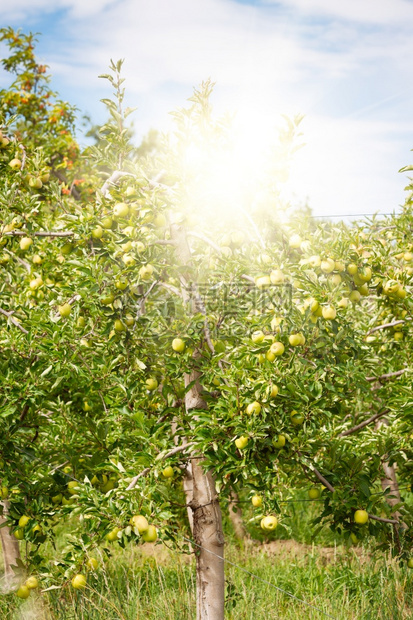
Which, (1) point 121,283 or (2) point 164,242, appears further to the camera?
(2) point 164,242

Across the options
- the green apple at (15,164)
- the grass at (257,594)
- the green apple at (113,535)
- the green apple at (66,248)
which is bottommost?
the grass at (257,594)

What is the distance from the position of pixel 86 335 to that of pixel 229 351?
72cm

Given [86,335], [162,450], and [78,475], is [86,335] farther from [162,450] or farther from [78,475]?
[78,475]

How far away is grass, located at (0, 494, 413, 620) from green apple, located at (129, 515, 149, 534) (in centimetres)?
112

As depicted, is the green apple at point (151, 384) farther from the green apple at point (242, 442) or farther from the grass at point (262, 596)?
the grass at point (262, 596)

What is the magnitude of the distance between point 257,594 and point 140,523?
2.52 meters

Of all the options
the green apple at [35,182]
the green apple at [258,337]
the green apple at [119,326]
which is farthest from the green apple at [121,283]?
the green apple at [35,182]

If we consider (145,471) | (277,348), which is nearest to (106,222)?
(277,348)

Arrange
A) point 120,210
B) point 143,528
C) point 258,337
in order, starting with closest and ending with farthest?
point 143,528, point 258,337, point 120,210

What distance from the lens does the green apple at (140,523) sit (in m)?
2.37

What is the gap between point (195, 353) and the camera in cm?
301

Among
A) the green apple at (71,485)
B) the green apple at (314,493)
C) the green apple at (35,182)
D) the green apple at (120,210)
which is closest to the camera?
the green apple at (120,210)

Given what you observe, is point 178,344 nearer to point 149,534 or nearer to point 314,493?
point 149,534

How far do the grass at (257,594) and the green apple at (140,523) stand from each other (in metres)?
1.12
